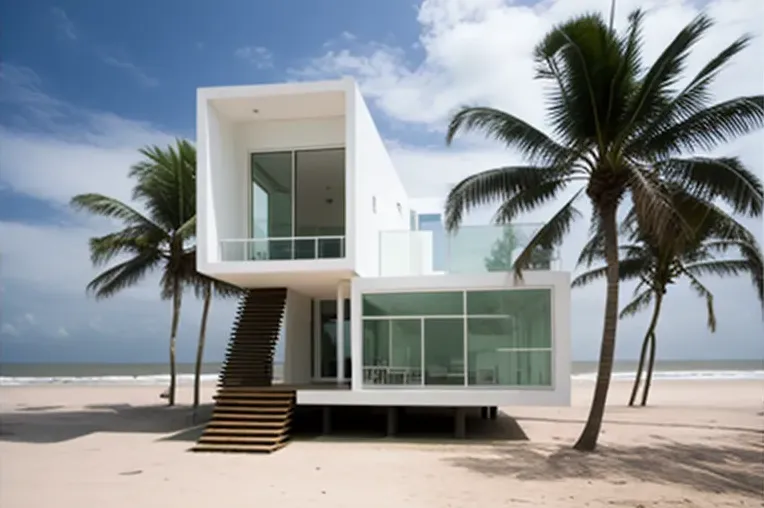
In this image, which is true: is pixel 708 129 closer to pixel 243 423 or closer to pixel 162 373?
pixel 243 423

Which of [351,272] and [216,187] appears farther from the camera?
[216,187]

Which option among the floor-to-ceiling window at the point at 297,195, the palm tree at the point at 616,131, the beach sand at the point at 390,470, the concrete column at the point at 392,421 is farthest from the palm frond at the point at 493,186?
the beach sand at the point at 390,470

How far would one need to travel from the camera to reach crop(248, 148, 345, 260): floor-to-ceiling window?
15398 millimetres

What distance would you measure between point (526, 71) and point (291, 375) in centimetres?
895

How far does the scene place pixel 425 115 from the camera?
14.3 m

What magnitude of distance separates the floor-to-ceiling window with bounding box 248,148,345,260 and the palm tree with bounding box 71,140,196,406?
4450mm

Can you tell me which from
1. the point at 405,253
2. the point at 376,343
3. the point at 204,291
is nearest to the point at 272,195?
the point at 405,253

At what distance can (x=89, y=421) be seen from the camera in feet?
57.9

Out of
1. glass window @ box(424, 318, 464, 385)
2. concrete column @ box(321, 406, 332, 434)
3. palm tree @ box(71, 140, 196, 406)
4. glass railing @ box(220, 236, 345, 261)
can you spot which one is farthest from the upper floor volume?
palm tree @ box(71, 140, 196, 406)

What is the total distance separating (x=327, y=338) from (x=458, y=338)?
5582mm

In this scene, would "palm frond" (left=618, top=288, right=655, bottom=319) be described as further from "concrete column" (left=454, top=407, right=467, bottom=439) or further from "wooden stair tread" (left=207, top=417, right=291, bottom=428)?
"wooden stair tread" (left=207, top=417, right=291, bottom=428)

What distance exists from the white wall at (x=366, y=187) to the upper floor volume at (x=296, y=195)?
2 centimetres

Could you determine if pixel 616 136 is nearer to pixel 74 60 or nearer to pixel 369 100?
pixel 369 100

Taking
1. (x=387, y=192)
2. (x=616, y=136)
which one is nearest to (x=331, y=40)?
(x=616, y=136)
